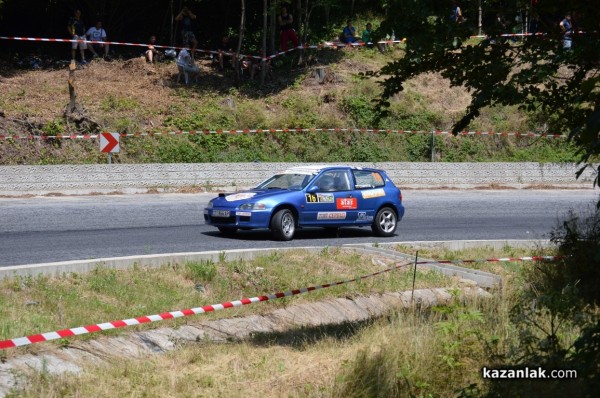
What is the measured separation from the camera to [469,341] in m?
9.65

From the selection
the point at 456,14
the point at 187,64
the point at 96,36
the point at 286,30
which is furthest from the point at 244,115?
the point at 456,14

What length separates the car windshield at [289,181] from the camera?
1761 cm

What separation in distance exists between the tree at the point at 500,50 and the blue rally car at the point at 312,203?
20.7 feet

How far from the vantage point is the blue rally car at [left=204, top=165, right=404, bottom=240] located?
16.8m

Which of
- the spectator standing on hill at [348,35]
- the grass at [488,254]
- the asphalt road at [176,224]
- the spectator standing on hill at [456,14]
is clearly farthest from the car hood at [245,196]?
the spectator standing on hill at [348,35]

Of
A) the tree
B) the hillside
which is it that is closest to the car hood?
the tree

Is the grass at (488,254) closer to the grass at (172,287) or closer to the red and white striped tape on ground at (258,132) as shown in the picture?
the grass at (172,287)

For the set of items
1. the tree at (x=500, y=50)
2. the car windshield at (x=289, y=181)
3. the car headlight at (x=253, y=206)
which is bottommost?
the car headlight at (x=253, y=206)

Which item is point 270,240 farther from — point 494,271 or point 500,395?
point 500,395

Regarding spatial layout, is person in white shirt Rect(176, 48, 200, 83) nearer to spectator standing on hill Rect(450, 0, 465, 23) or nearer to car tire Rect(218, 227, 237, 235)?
car tire Rect(218, 227, 237, 235)

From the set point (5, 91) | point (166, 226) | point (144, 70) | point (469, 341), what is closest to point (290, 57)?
point (144, 70)

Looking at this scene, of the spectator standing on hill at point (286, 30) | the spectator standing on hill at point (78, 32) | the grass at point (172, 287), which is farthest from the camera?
the spectator standing on hill at point (286, 30)

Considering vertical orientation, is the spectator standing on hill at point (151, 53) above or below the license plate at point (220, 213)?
above

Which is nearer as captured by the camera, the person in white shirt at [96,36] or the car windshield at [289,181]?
the car windshield at [289,181]
